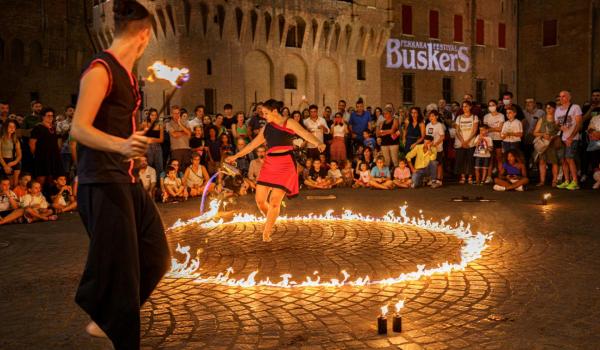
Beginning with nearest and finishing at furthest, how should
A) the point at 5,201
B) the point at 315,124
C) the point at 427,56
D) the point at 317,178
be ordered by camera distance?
1. the point at 5,201
2. the point at 317,178
3. the point at 315,124
4. the point at 427,56

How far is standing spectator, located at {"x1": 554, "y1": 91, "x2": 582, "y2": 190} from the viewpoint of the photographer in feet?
43.8

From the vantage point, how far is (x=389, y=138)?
51.6 feet

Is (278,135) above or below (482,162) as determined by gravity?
above

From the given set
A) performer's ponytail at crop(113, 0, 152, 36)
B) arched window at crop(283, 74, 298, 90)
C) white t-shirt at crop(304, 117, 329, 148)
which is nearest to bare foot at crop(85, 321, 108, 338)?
performer's ponytail at crop(113, 0, 152, 36)

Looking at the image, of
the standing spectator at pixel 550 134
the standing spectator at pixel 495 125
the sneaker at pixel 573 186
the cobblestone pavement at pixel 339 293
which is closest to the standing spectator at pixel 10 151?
the cobblestone pavement at pixel 339 293

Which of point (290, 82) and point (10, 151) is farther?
point (290, 82)

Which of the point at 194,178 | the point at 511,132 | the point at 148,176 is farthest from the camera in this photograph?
the point at 511,132

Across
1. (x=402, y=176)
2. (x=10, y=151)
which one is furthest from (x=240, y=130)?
(x=10, y=151)

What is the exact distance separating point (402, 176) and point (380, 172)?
0.59 m

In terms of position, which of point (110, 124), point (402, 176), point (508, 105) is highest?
point (508, 105)

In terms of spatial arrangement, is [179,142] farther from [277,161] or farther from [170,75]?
[170,75]

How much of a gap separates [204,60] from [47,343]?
24160 mm

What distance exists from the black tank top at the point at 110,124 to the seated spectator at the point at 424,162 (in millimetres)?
12586

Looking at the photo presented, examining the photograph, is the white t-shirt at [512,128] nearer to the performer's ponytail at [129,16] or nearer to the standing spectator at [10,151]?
the standing spectator at [10,151]
